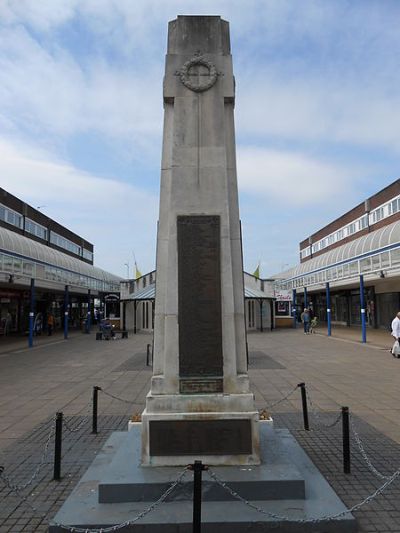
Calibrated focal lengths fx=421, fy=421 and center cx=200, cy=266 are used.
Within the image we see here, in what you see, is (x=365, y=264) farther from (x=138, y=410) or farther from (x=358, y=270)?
(x=138, y=410)

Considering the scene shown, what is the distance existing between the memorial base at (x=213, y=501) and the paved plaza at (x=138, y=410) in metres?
0.35

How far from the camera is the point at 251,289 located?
36.6 meters

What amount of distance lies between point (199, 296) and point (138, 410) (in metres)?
5.19

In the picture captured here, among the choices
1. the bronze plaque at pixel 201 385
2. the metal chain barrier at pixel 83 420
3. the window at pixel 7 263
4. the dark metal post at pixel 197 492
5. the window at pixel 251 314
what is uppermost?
the window at pixel 7 263

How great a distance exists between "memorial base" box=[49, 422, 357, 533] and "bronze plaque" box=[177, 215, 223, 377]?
1283mm

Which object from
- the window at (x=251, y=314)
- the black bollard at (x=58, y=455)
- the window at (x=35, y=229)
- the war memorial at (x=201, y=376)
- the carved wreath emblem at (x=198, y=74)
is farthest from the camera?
the window at (x=35, y=229)

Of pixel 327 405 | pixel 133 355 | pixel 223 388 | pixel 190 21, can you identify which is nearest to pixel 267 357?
pixel 133 355

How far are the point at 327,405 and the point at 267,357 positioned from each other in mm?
8983

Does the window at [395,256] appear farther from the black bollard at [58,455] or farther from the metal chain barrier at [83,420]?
the black bollard at [58,455]

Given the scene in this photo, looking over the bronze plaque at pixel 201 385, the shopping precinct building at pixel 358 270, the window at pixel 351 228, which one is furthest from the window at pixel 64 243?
the bronze plaque at pixel 201 385

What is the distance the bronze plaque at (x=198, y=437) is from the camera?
17.0 ft

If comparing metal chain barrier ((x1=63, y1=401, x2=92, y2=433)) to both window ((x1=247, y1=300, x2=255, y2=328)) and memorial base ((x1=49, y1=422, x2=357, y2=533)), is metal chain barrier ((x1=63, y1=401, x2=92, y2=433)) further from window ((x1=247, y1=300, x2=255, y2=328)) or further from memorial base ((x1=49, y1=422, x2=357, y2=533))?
window ((x1=247, y1=300, x2=255, y2=328))

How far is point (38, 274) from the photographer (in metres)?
24.6

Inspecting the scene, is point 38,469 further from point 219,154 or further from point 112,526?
point 219,154
